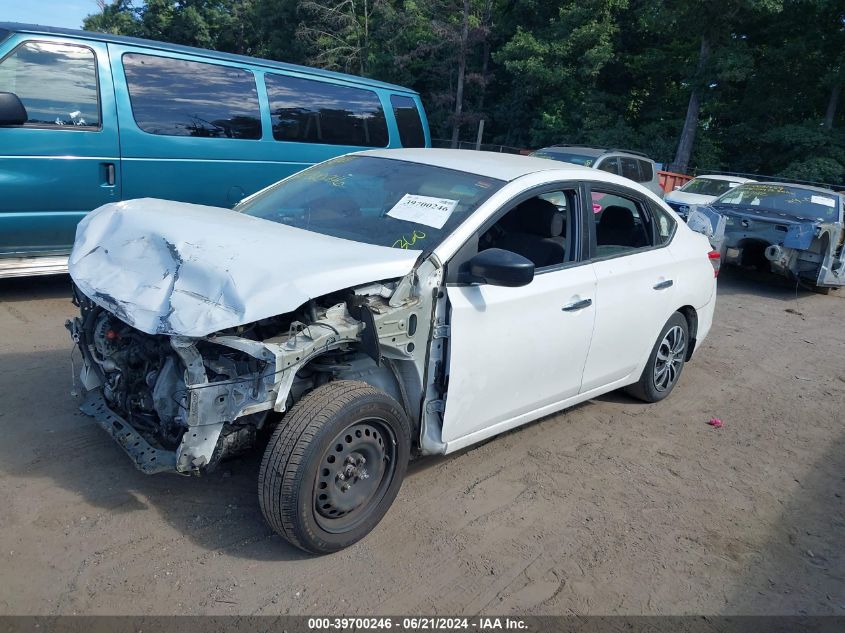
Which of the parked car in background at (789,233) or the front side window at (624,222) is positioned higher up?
the front side window at (624,222)

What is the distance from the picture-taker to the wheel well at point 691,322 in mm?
5212

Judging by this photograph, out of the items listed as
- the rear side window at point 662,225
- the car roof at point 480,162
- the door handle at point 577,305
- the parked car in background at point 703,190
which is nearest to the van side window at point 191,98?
the car roof at point 480,162

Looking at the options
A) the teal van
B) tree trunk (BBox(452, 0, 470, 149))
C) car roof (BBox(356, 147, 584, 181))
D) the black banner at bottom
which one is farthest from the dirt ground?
tree trunk (BBox(452, 0, 470, 149))

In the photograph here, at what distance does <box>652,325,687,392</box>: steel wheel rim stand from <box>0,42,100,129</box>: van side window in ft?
16.5

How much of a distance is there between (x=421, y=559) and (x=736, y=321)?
6377 mm

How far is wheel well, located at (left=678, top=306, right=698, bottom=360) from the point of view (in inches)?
205

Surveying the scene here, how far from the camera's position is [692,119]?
25547mm

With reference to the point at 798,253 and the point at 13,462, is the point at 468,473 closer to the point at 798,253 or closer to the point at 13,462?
the point at 13,462

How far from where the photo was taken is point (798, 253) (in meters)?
9.77

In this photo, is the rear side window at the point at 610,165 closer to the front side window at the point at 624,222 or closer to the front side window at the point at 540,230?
the front side window at the point at 624,222

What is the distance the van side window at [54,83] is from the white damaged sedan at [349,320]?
254cm

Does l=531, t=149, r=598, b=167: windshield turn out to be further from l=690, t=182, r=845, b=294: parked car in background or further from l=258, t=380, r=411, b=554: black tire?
l=258, t=380, r=411, b=554: black tire

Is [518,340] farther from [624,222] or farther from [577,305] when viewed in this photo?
[624,222]

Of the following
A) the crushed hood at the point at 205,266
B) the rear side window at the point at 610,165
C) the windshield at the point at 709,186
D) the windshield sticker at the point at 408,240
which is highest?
the windshield sticker at the point at 408,240
